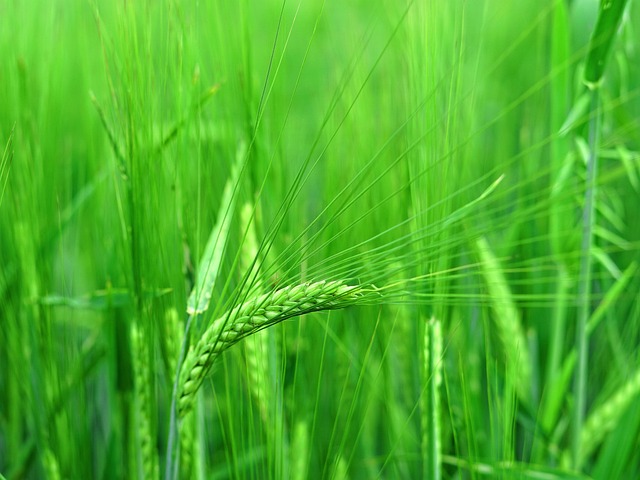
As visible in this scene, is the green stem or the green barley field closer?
the green barley field

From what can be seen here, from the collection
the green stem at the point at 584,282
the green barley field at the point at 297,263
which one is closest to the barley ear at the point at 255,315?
the green barley field at the point at 297,263

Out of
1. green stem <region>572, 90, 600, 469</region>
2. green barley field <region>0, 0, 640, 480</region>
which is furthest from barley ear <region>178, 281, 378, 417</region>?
green stem <region>572, 90, 600, 469</region>

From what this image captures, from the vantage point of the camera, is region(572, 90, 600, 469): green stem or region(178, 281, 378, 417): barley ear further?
region(572, 90, 600, 469): green stem

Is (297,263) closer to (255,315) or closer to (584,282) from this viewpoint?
(255,315)

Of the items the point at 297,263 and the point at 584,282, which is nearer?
the point at 297,263

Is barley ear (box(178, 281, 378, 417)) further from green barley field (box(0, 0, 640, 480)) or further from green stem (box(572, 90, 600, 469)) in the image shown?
green stem (box(572, 90, 600, 469))

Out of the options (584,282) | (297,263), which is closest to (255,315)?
(297,263)

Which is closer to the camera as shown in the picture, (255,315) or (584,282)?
(255,315)

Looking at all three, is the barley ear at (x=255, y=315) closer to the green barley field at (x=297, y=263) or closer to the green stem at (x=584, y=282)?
the green barley field at (x=297, y=263)

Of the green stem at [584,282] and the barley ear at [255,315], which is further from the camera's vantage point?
the green stem at [584,282]
